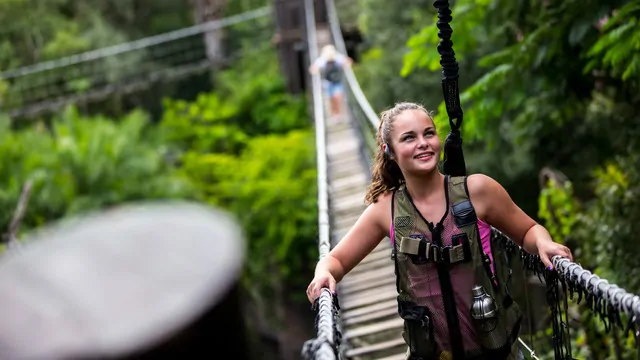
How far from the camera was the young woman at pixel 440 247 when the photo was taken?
1935 mm

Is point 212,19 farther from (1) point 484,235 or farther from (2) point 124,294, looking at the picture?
(2) point 124,294

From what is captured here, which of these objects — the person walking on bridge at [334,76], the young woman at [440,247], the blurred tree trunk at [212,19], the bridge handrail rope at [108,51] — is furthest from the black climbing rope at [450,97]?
the blurred tree trunk at [212,19]

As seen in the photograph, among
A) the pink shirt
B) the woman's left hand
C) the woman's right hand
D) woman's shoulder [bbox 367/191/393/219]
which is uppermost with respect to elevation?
woman's shoulder [bbox 367/191/393/219]

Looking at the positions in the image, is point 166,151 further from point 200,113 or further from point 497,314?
point 497,314

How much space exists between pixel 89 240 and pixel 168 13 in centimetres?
2267

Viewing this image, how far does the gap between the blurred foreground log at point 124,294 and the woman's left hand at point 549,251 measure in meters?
1.63

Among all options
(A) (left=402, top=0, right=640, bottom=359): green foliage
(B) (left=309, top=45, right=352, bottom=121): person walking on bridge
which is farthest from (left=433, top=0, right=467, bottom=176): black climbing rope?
(B) (left=309, top=45, right=352, bottom=121): person walking on bridge

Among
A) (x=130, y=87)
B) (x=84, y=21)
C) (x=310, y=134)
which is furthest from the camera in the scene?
(x=84, y=21)

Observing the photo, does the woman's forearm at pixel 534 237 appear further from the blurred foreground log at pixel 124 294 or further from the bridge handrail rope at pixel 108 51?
the bridge handrail rope at pixel 108 51

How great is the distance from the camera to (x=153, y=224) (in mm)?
514

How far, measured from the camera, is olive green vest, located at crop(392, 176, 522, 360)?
1.93 meters

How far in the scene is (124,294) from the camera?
1.48 ft

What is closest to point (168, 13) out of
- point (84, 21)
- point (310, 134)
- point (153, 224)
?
point (84, 21)

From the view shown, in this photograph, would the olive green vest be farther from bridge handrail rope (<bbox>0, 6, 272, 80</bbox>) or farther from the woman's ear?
bridge handrail rope (<bbox>0, 6, 272, 80</bbox>)
